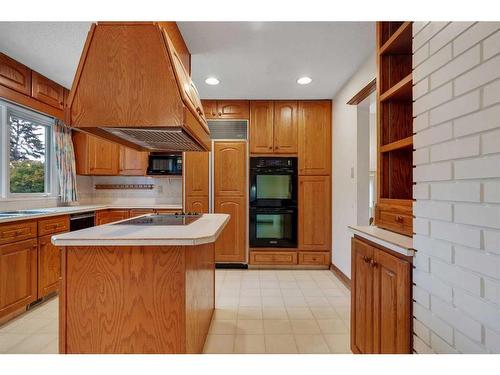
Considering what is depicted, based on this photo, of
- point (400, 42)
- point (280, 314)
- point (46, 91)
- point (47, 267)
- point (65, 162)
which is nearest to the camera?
point (400, 42)

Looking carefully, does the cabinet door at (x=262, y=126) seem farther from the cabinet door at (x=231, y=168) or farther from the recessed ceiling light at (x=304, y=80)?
the recessed ceiling light at (x=304, y=80)

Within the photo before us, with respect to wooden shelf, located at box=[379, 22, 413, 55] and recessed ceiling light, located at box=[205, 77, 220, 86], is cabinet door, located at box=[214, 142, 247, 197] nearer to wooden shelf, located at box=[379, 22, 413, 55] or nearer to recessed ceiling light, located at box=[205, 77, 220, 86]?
recessed ceiling light, located at box=[205, 77, 220, 86]

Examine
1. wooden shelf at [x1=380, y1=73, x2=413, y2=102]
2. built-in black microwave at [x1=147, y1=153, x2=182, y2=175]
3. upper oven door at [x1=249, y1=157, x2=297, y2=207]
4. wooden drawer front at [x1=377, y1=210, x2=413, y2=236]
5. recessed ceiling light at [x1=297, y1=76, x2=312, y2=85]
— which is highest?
recessed ceiling light at [x1=297, y1=76, x2=312, y2=85]

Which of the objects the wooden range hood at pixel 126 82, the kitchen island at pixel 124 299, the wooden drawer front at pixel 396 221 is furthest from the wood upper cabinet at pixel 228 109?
the kitchen island at pixel 124 299

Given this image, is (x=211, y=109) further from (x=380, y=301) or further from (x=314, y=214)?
(x=380, y=301)

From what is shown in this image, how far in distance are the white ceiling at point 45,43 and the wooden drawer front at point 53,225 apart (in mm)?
1531

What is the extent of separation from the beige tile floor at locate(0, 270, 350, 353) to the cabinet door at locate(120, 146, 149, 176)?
1845mm

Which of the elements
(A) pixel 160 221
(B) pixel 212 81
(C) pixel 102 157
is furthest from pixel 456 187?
(C) pixel 102 157

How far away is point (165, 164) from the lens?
3848 millimetres

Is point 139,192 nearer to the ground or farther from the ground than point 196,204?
farther from the ground

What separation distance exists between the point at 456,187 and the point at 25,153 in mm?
3987

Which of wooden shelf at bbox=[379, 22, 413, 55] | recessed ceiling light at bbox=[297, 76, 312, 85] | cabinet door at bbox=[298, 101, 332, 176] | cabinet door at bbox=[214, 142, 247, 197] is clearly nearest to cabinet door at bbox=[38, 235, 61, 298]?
cabinet door at bbox=[214, 142, 247, 197]

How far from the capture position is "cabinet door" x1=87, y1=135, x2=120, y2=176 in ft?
12.5

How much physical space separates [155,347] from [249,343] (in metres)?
0.79
